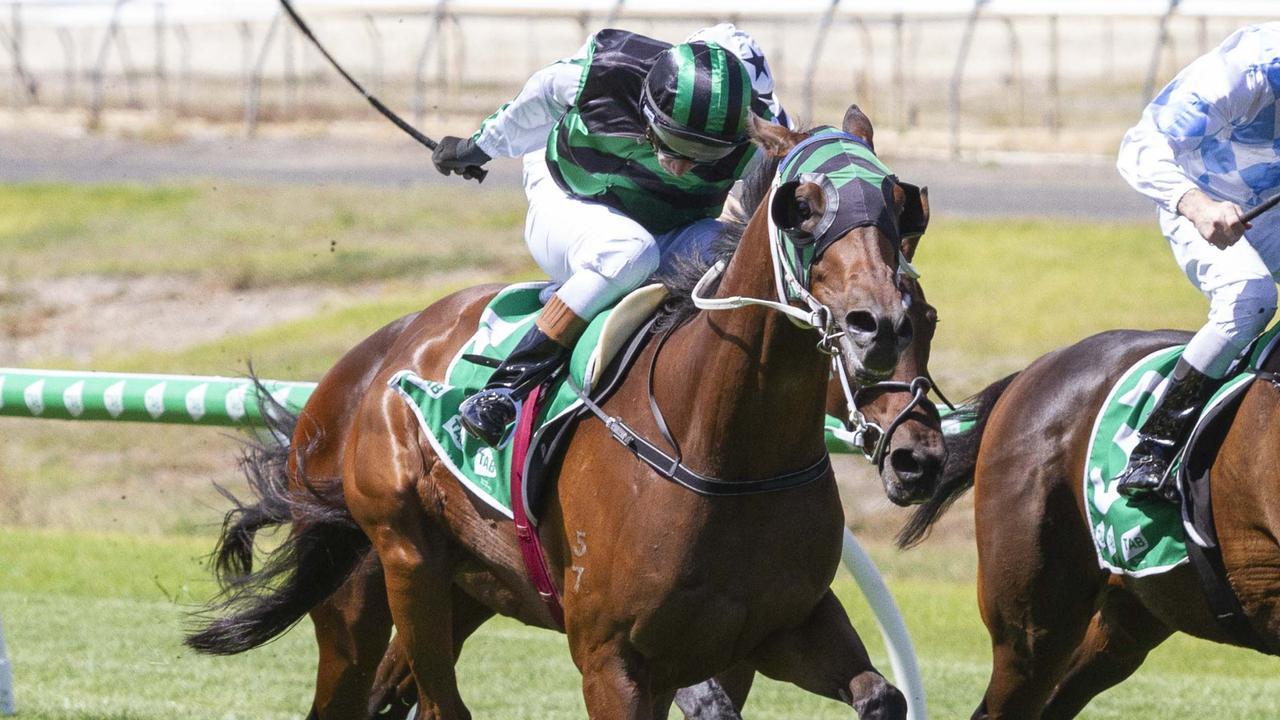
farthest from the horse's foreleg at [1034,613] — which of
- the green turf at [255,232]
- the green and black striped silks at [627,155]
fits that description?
the green turf at [255,232]

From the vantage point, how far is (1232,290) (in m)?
4.70

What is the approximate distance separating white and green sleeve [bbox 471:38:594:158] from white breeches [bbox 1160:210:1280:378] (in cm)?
167

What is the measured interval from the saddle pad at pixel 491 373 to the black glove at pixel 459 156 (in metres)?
0.39

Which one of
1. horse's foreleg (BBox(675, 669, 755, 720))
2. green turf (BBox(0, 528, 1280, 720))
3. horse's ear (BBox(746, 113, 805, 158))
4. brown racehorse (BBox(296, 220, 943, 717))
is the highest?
horse's ear (BBox(746, 113, 805, 158))

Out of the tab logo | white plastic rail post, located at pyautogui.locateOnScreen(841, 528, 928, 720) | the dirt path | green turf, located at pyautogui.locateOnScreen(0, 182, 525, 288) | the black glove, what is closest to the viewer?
the tab logo

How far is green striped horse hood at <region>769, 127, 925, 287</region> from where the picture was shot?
3.36m

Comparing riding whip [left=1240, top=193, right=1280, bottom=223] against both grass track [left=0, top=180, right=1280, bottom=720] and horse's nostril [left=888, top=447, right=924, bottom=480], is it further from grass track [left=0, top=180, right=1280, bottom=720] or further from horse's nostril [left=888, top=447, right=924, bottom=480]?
grass track [left=0, top=180, right=1280, bottom=720]

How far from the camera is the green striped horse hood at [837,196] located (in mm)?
3359

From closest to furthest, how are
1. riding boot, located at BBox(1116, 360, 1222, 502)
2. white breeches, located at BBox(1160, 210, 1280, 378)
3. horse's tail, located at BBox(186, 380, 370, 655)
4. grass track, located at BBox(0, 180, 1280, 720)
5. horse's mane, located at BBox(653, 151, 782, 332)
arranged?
horse's mane, located at BBox(653, 151, 782, 332), white breeches, located at BBox(1160, 210, 1280, 378), riding boot, located at BBox(1116, 360, 1222, 502), horse's tail, located at BBox(186, 380, 370, 655), grass track, located at BBox(0, 180, 1280, 720)

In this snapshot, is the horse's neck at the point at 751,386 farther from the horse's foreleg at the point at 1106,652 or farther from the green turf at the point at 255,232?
the green turf at the point at 255,232

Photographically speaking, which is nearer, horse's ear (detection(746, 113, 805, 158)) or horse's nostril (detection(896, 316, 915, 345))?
horse's nostril (detection(896, 316, 915, 345))

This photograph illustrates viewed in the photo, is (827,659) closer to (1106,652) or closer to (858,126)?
(858,126)

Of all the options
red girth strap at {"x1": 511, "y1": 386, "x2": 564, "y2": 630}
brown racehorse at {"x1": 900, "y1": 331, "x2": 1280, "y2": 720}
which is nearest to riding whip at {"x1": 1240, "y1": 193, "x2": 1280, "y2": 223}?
brown racehorse at {"x1": 900, "y1": 331, "x2": 1280, "y2": 720}

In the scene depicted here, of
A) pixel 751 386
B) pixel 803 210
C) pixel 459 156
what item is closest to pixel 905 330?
pixel 803 210
